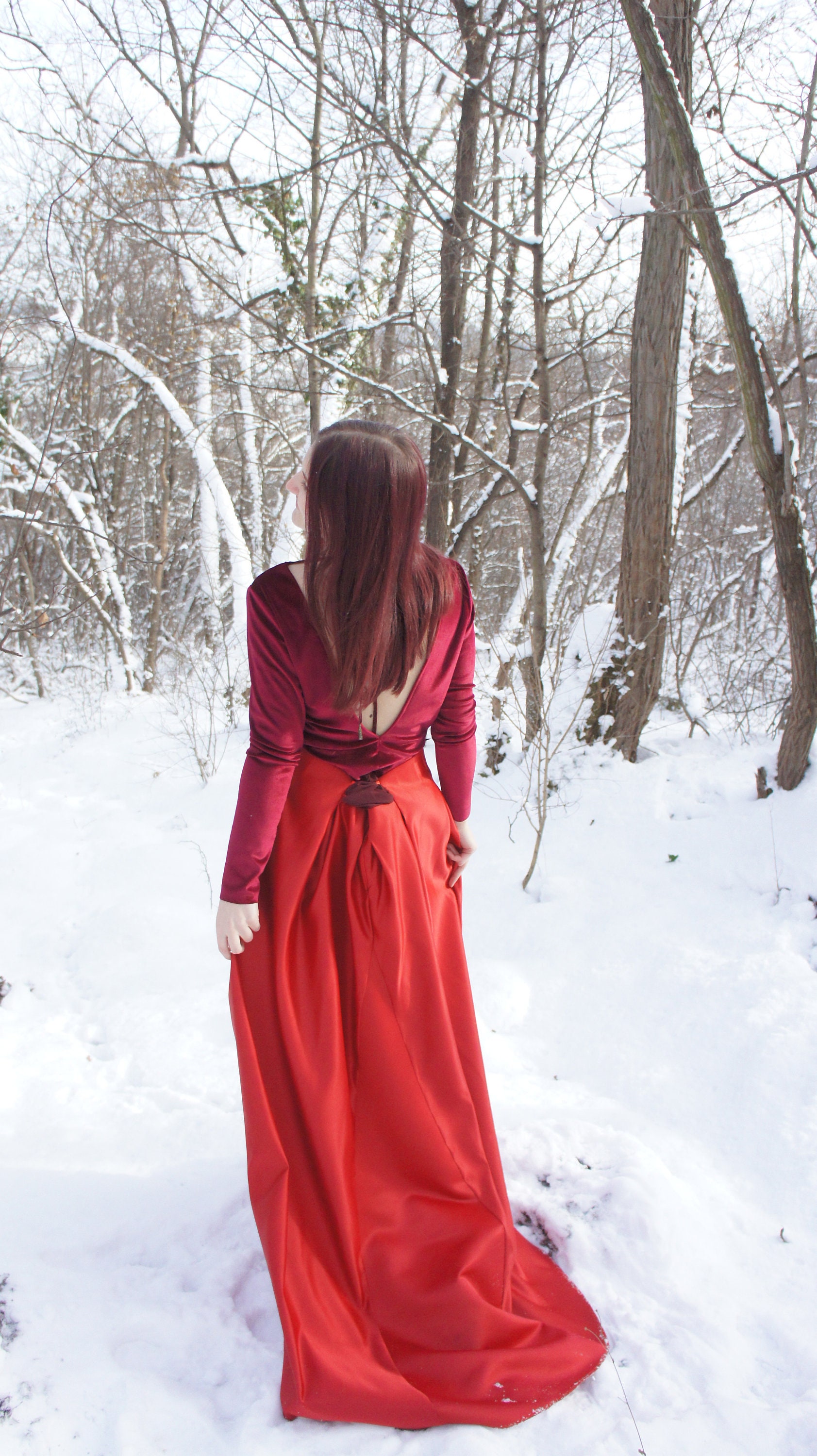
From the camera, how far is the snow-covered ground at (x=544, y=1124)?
145cm

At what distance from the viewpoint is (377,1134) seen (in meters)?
1.64

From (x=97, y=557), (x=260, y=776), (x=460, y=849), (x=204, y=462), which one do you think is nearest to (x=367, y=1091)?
(x=460, y=849)

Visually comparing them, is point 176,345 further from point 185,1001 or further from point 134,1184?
point 134,1184

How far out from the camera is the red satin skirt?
1.49 meters

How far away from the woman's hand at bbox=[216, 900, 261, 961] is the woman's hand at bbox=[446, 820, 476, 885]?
0.55 m

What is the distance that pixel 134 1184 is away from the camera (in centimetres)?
204

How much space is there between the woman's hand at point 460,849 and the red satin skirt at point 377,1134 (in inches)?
8.2

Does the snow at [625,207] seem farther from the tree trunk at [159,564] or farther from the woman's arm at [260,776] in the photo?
the tree trunk at [159,564]

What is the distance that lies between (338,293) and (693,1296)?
26.1 ft

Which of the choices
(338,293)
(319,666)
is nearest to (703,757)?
(319,666)

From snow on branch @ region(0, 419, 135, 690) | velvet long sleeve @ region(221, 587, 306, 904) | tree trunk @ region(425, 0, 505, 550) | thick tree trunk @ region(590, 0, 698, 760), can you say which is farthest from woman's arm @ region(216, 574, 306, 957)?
snow on branch @ region(0, 419, 135, 690)

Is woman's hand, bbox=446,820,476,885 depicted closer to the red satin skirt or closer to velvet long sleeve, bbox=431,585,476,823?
velvet long sleeve, bbox=431,585,476,823

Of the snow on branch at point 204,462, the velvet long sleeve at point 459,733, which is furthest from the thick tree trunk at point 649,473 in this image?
the snow on branch at point 204,462

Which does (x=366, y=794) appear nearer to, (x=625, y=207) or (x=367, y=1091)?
(x=367, y=1091)
